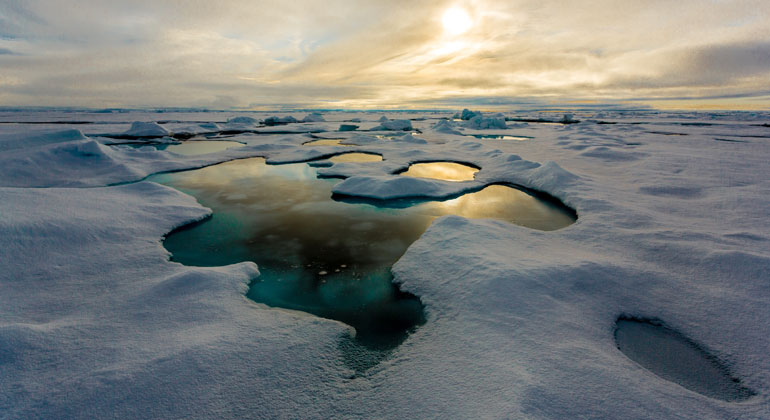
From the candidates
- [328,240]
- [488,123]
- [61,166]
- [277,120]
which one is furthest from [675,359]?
[277,120]

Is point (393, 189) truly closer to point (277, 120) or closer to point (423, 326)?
point (423, 326)

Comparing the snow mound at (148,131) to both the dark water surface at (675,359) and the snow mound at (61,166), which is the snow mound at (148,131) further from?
the dark water surface at (675,359)

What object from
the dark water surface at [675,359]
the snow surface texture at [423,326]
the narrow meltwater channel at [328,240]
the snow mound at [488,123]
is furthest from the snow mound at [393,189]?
the snow mound at [488,123]

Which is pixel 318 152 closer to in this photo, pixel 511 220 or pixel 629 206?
pixel 511 220

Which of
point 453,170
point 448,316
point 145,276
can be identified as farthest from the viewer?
point 453,170

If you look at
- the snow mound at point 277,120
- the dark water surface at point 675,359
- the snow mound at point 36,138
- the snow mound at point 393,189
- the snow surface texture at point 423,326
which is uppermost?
the snow mound at point 277,120

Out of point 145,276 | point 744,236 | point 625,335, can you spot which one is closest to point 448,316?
point 625,335
